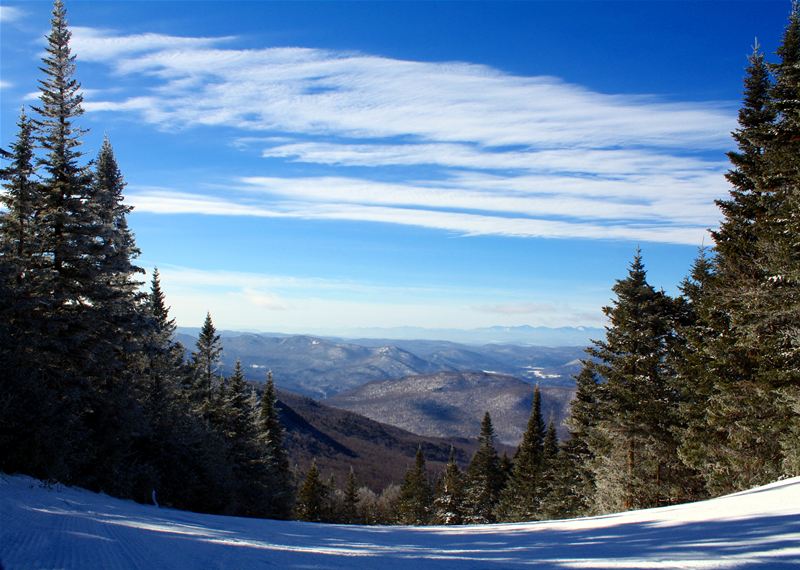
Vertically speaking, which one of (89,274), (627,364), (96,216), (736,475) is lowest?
(736,475)

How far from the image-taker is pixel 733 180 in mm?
17609

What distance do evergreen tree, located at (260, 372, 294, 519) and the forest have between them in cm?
1087

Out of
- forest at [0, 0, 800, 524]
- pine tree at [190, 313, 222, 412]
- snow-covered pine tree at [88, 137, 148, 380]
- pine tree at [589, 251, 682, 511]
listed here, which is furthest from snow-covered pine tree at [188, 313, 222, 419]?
pine tree at [589, 251, 682, 511]

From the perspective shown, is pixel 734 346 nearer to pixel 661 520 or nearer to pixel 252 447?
pixel 661 520

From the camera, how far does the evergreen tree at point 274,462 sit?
3519 centimetres

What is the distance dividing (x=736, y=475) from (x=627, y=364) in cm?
507

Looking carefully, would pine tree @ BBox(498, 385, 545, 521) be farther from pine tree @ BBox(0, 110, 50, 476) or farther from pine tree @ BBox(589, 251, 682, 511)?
pine tree @ BBox(0, 110, 50, 476)

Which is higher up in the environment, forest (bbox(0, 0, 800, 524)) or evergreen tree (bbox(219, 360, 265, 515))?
forest (bbox(0, 0, 800, 524))

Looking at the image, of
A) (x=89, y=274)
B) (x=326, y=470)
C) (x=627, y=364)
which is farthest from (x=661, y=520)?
(x=326, y=470)

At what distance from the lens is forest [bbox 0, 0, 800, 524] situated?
1423 cm

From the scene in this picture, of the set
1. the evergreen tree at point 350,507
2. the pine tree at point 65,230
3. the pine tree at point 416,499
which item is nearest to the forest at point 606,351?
the pine tree at point 65,230

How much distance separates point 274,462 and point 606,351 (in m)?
27.3

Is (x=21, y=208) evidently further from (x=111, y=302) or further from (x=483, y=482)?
(x=483, y=482)

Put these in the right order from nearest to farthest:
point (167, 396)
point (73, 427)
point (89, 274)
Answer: point (73, 427)
point (89, 274)
point (167, 396)
